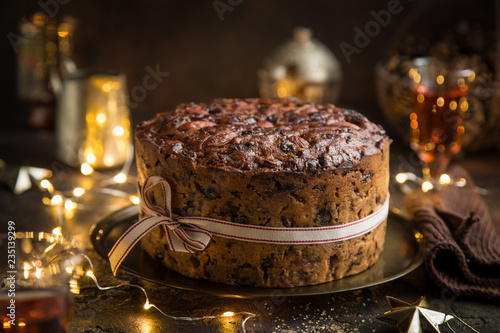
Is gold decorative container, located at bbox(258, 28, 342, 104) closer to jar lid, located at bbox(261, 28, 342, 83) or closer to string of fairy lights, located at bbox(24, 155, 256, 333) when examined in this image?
jar lid, located at bbox(261, 28, 342, 83)

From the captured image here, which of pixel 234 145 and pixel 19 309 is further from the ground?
pixel 234 145

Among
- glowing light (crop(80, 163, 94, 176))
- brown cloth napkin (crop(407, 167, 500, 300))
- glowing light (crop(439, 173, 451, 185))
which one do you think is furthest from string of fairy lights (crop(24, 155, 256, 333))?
glowing light (crop(439, 173, 451, 185))

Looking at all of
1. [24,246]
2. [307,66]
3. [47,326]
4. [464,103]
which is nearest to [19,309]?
[47,326]

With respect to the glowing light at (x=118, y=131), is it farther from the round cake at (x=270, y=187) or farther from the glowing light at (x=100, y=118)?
the round cake at (x=270, y=187)

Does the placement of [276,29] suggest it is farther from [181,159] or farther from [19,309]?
[19,309]

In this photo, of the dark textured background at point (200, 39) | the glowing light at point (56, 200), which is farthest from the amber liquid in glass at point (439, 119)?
the glowing light at point (56, 200)

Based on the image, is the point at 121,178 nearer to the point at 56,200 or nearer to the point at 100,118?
the point at 56,200
